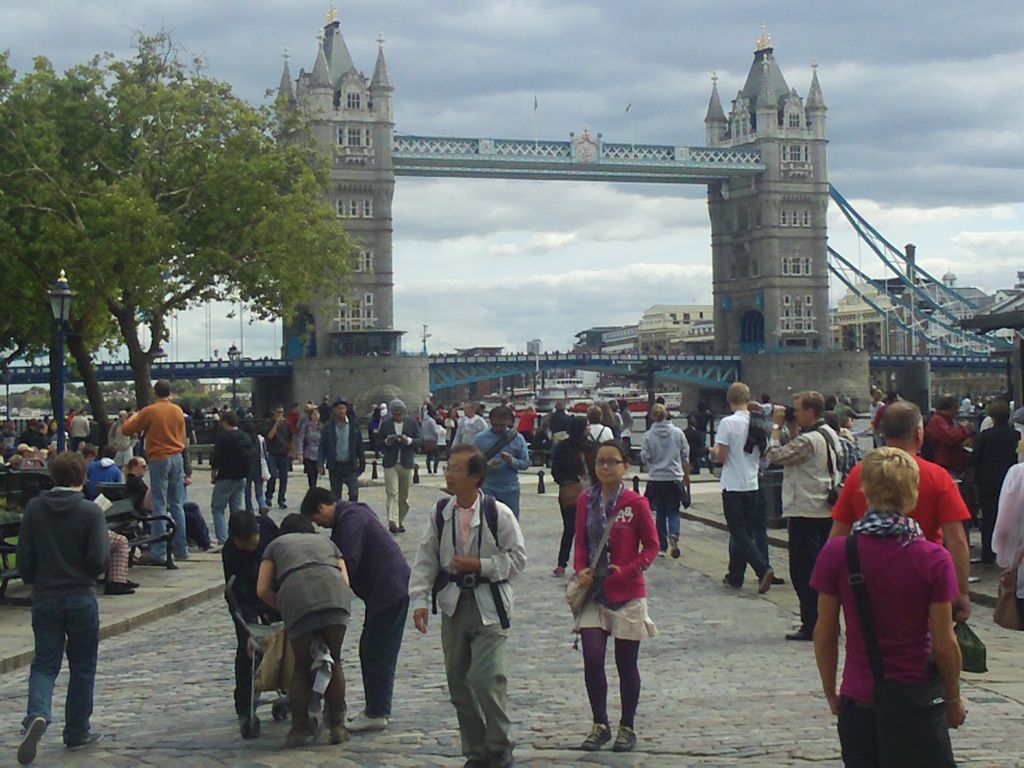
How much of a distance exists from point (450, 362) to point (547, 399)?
13555mm

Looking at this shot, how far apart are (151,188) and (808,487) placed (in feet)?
96.8

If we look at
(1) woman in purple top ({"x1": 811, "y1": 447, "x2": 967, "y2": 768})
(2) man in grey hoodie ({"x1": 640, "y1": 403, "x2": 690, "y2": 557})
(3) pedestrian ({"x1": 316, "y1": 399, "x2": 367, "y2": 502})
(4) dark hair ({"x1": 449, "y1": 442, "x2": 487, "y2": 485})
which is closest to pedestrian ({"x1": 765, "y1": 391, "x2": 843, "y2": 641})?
(4) dark hair ({"x1": 449, "y1": 442, "x2": 487, "y2": 485})

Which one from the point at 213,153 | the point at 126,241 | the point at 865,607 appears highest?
the point at 213,153

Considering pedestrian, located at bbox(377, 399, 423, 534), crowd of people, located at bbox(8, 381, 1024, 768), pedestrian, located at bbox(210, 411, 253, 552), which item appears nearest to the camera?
crowd of people, located at bbox(8, 381, 1024, 768)

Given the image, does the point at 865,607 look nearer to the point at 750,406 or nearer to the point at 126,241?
the point at 750,406

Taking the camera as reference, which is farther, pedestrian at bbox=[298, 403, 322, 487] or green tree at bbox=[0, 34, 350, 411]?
green tree at bbox=[0, 34, 350, 411]

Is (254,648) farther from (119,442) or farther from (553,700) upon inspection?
(119,442)

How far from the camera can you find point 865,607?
550cm

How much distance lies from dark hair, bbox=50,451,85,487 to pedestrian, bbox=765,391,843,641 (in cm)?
540

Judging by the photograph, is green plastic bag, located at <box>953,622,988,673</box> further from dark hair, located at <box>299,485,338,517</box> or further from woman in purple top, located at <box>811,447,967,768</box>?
dark hair, located at <box>299,485,338,517</box>

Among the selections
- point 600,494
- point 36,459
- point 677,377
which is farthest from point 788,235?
point 600,494

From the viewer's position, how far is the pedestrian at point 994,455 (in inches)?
556

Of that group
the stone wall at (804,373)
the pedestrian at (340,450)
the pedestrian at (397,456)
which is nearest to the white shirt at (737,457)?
the pedestrian at (397,456)

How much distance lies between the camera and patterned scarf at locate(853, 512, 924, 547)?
217 inches
